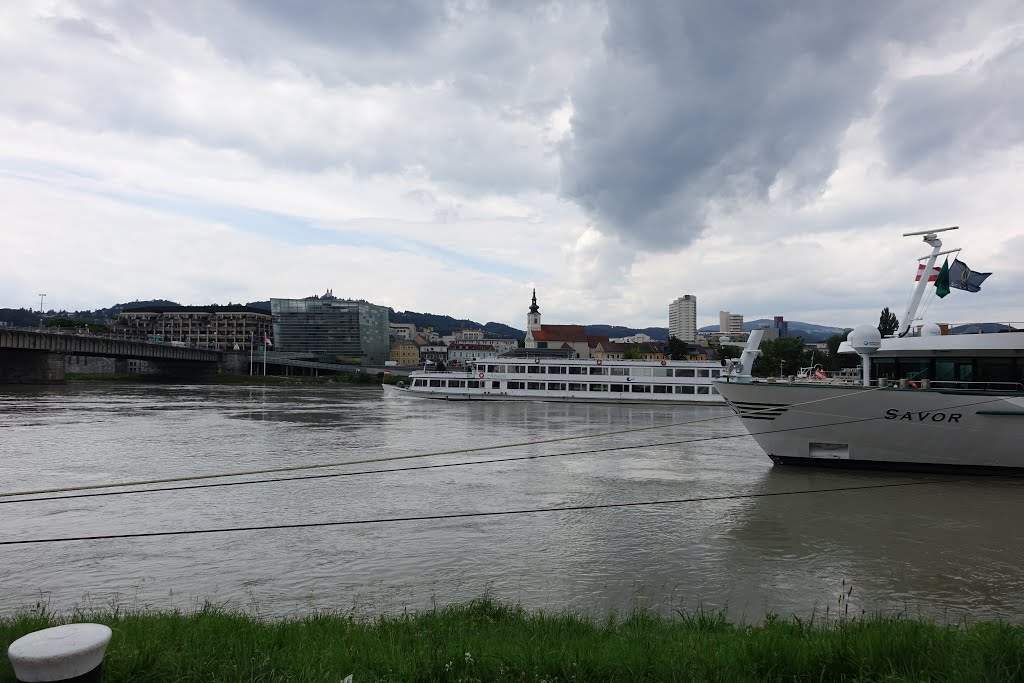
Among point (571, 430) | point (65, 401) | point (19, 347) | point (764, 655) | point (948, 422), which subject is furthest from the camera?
point (19, 347)

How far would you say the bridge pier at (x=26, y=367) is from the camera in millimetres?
79438

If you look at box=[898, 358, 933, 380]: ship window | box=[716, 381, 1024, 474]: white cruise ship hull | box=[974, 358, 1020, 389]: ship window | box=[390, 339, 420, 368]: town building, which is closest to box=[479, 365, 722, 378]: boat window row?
box=[898, 358, 933, 380]: ship window

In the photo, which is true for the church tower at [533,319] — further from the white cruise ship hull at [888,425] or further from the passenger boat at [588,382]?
the white cruise ship hull at [888,425]

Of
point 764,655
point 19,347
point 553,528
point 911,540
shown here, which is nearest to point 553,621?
point 764,655

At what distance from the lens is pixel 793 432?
20594 mm

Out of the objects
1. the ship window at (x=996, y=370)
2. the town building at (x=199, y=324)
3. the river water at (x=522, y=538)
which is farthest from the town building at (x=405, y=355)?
the ship window at (x=996, y=370)

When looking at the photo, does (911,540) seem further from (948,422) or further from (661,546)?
(948,422)

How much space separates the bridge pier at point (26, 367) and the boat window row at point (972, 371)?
91.7 metres

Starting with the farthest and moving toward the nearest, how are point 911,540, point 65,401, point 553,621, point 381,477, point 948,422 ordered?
point 65,401 < point 381,477 < point 948,422 < point 911,540 < point 553,621

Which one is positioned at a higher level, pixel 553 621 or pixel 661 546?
pixel 553 621

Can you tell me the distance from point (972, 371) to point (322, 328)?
501 feet

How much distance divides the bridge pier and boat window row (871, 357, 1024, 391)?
301ft

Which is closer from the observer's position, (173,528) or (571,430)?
→ (173,528)

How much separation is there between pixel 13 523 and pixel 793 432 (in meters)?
20.8
